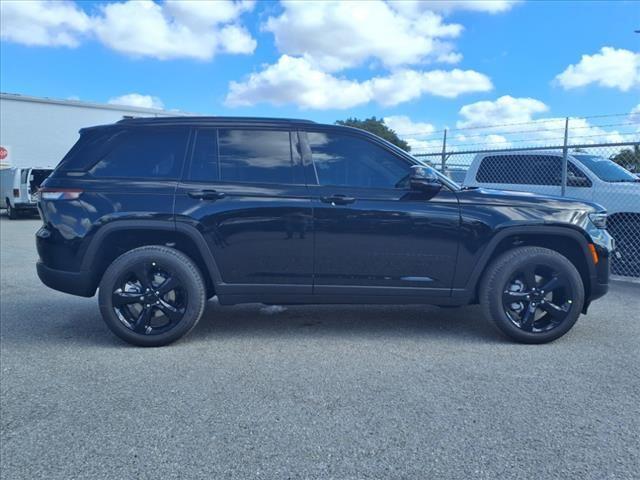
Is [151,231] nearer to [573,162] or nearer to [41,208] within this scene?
[41,208]

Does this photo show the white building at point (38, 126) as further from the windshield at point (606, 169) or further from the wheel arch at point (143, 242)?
the wheel arch at point (143, 242)

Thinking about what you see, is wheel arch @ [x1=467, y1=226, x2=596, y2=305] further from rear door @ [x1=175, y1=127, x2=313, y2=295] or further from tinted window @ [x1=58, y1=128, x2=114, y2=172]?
tinted window @ [x1=58, y1=128, x2=114, y2=172]

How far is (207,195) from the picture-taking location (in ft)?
13.6

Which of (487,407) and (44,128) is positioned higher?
(44,128)

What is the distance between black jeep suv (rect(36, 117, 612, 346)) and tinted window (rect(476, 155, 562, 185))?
416 centimetres

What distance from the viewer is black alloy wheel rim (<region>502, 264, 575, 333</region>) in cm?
421

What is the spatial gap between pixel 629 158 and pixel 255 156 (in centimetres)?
689

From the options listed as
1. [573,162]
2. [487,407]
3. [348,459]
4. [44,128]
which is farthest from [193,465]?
[44,128]

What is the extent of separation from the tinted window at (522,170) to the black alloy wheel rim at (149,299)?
6.24 m

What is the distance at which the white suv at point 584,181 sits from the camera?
289 inches

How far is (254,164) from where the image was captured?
4.27 m

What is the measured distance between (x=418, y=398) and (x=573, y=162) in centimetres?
614

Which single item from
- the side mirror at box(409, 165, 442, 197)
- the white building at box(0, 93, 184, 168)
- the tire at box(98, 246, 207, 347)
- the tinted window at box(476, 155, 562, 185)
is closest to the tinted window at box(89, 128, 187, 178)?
the tire at box(98, 246, 207, 347)

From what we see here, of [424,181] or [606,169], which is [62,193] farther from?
[606,169]
